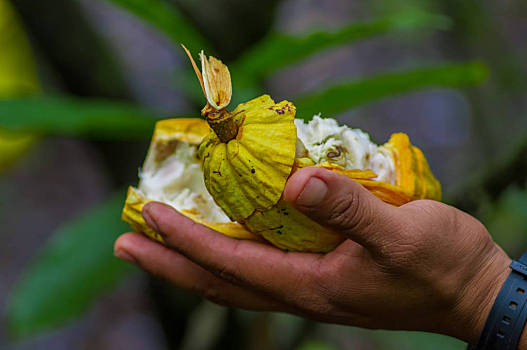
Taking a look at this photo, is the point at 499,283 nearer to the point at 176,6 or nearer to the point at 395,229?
the point at 395,229

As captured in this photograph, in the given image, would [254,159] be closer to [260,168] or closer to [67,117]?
[260,168]

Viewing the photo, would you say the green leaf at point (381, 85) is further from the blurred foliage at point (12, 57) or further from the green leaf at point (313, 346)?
the blurred foliage at point (12, 57)

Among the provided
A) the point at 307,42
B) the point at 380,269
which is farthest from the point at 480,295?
the point at 307,42

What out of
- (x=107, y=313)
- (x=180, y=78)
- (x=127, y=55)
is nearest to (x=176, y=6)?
(x=127, y=55)

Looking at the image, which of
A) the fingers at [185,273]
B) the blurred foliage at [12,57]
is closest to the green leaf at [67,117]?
the fingers at [185,273]

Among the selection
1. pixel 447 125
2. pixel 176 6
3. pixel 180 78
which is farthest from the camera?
pixel 447 125

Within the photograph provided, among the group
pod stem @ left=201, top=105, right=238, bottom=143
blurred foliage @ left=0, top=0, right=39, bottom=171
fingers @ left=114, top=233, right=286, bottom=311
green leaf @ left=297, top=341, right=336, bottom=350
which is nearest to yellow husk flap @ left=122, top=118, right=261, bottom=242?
fingers @ left=114, top=233, right=286, bottom=311
